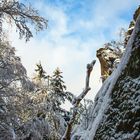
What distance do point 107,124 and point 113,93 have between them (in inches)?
16.2

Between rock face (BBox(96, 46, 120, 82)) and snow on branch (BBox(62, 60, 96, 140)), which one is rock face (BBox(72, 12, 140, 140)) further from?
rock face (BBox(96, 46, 120, 82))

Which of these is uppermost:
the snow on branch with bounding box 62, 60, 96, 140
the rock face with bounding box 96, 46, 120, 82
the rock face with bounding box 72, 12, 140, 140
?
the rock face with bounding box 96, 46, 120, 82

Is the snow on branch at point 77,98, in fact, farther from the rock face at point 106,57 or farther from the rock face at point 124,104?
the rock face at point 106,57

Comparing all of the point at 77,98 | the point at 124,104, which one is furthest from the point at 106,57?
the point at 124,104

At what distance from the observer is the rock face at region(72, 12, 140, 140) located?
4043 millimetres

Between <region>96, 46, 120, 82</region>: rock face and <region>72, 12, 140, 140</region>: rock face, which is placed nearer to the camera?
<region>72, 12, 140, 140</region>: rock face

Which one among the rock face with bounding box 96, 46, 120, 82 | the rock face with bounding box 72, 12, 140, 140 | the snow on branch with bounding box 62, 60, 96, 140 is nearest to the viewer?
the rock face with bounding box 72, 12, 140, 140

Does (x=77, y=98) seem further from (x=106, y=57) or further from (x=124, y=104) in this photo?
(x=106, y=57)

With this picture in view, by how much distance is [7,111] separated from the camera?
Answer: 1516 cm

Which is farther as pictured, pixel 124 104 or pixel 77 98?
pixel 77 98

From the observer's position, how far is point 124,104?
4293mm

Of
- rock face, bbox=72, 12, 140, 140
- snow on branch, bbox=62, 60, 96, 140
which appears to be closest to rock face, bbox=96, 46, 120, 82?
snow on branch, bbox=62, 60, 96, 140

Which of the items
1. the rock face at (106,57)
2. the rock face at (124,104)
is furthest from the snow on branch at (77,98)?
the rock face at (106,57)

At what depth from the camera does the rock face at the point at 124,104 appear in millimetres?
4043
